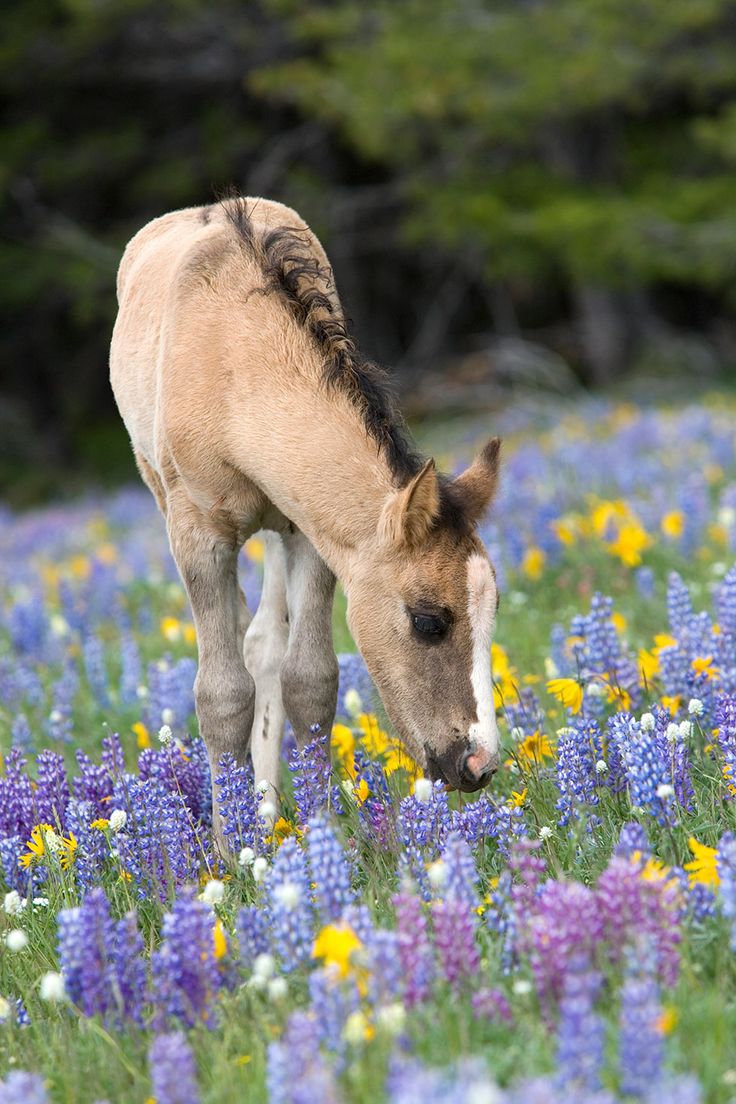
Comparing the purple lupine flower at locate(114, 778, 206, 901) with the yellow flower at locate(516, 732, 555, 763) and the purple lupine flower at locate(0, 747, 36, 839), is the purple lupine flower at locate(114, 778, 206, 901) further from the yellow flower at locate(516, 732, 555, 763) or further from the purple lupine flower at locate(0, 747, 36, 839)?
the yellow flower at locate(516, 732, 555, 763)

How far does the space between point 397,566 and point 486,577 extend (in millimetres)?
279

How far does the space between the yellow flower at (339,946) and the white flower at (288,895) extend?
10cm

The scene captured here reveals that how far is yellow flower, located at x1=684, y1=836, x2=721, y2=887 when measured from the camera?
9.98ft

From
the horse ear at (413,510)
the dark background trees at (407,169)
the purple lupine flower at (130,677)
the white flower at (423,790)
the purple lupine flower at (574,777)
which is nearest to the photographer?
the white flower at (423,790)

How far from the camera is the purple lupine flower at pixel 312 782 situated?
3787mm

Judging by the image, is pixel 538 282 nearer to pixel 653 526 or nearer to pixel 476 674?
pixel 653 526

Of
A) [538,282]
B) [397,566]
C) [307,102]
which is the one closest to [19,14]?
[307,102]

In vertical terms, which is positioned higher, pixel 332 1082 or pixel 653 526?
pixel 653 526

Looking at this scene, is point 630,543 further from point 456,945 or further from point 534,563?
point 456,945

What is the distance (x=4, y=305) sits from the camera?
22375mm

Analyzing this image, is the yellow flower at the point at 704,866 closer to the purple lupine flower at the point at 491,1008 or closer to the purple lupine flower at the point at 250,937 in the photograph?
the purple lupine flower at the point at 491,1008

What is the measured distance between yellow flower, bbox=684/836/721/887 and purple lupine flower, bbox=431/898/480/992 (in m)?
0.53

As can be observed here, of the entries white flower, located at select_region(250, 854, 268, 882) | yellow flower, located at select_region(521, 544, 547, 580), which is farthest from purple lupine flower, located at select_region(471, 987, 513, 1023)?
yellow flower, located at select_region(521, 544, 547, 580)

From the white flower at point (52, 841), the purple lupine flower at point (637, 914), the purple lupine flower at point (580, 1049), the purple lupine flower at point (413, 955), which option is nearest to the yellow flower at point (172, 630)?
the white flower at point (52, 841)
